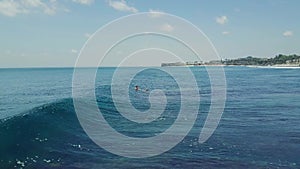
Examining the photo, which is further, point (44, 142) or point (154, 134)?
point (154, 134)

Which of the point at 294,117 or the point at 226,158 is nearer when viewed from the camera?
the point at 226,158

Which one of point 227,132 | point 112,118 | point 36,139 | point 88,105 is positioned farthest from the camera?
point 88,105

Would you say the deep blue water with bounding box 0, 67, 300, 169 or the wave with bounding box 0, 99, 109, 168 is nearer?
the deep blue water with bounding box 0, 67, 300, 169

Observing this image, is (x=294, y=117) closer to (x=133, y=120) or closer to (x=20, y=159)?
(x=133, y=120)

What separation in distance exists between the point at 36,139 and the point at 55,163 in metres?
4.51

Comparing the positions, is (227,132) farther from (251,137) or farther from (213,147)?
(213,147)

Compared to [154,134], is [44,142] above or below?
above

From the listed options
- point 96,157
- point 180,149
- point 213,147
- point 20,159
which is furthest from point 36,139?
point 213,147

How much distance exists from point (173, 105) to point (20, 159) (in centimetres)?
2299

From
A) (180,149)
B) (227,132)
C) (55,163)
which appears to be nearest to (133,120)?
(227,132)

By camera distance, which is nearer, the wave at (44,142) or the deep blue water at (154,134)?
the deep blue water at (154,134)

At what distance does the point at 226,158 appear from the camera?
16.2 metres

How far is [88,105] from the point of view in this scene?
1410 inches

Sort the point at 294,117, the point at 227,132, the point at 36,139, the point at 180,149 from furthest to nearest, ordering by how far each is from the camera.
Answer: the point at 294,117 < the point at 227,132 < the point at 36,139 < the point at 180,149
